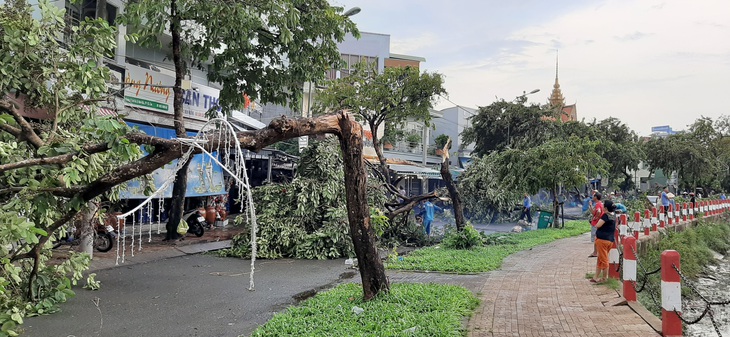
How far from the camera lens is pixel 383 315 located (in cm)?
610

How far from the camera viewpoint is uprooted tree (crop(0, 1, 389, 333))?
16.7 ft

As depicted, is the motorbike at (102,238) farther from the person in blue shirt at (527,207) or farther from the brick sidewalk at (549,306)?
the person in blue shirt at (527,207)

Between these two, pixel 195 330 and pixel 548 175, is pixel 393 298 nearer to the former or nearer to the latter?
pixel 195 330

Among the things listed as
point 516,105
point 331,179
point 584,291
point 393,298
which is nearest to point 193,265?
point 331,179

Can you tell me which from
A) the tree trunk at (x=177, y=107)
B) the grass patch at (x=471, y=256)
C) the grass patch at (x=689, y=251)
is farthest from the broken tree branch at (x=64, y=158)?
the grass patch at (x=689, y=251)

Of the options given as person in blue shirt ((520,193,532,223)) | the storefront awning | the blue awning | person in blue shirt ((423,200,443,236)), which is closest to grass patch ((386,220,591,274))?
person in blue shirt ((423,200,443,236))

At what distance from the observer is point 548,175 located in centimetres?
1738

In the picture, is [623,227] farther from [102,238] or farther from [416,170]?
[416,170]

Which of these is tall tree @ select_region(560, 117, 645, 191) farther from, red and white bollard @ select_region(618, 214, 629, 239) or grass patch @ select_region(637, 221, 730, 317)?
red and white bollard @ select_region(618, 214, 629, 239)

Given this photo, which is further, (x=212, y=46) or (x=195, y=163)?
(x=195, y=163)

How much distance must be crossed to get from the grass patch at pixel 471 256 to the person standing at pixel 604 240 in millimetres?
2203

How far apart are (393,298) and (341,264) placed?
487cm

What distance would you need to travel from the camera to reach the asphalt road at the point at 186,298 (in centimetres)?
634

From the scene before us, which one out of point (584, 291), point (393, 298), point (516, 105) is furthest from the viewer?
point (516, 105)
